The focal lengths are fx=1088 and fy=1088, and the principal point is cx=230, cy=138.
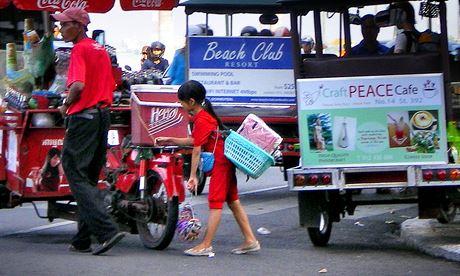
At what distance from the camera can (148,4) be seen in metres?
12.5

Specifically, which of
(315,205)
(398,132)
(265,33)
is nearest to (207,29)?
(265,33)

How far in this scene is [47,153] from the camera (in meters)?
10.5

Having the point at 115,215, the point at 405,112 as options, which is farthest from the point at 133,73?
the point at 405,112

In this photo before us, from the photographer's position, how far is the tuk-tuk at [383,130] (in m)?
9.81

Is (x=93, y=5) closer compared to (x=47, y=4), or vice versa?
(x=47, y=4)

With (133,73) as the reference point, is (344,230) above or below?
below

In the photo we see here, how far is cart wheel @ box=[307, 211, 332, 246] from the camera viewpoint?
33.9 ft

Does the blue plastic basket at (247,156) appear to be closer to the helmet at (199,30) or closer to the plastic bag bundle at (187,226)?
the plastic bag bundle at (187,226)

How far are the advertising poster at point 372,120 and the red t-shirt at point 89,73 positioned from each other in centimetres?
183

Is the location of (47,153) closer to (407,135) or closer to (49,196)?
(49,196)

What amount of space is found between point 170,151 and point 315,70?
163 cm

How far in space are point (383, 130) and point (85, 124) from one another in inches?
107

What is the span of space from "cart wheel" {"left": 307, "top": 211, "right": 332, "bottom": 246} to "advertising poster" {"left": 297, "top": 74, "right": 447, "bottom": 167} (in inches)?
24.0

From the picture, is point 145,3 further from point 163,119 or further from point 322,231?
point 322,231
